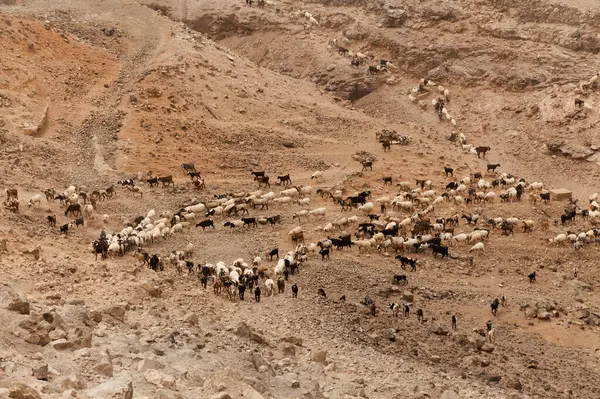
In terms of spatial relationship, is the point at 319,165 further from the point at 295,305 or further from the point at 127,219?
the point at 295,305

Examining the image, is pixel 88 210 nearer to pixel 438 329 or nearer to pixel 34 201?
pixel 34 201

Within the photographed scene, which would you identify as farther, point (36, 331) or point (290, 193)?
point (290, 193)

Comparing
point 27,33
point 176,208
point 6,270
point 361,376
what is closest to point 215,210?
point 176,208

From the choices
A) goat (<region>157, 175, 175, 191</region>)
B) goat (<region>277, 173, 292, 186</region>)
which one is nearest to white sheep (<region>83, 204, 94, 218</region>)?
goat (<region>157, 175, 175, 191</region>)

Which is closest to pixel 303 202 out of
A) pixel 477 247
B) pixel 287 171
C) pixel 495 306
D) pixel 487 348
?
pixel 287 171

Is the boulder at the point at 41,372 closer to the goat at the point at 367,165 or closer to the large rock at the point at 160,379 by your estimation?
the large rock at the point at 160,379

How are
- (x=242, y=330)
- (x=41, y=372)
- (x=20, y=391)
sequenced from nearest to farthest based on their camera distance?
(x=20, y=391)
(x=41, y=372)
(x=242, y=330)

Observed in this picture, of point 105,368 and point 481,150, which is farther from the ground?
point 481,150

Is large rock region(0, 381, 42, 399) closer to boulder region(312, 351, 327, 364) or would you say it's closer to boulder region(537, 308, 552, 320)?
boulder region(312, 351, 327, 364)
